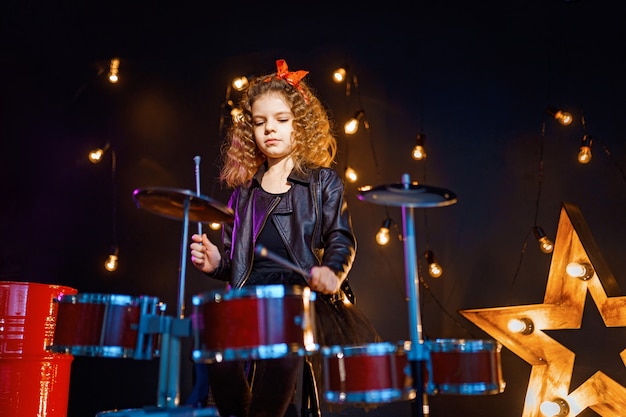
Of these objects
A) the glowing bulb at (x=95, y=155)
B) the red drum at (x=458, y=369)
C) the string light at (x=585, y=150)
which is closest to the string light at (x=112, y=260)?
the glowing bulb at (x=95, y=155)

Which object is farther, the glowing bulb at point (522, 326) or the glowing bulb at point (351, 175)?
the glowing bulb at point (351, 175)

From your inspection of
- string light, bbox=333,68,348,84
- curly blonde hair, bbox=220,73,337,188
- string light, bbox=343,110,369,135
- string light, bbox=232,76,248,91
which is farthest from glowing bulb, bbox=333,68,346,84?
curly blonde hair, bbox=220,73,337,188

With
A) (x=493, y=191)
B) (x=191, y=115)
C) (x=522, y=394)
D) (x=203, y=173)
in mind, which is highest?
(x=191, y=115)

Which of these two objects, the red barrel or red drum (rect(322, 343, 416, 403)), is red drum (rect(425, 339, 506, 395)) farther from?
the red barrel

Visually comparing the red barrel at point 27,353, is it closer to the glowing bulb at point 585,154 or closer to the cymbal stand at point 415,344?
the cymbal stand at point 415,344

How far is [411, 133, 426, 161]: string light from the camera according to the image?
3.27 metres

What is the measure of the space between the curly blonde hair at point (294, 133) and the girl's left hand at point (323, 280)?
58 cm

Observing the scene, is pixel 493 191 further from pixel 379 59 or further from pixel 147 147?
pixel 147 147

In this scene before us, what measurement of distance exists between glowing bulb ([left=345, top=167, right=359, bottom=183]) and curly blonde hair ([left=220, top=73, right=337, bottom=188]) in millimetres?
633

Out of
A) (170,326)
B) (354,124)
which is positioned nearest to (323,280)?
(170,326)

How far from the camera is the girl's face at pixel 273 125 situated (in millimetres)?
2561

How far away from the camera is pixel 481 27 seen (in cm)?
343

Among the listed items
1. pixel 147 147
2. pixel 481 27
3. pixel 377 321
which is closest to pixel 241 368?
pixel 377 321

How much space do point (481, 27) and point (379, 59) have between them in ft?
1.85
